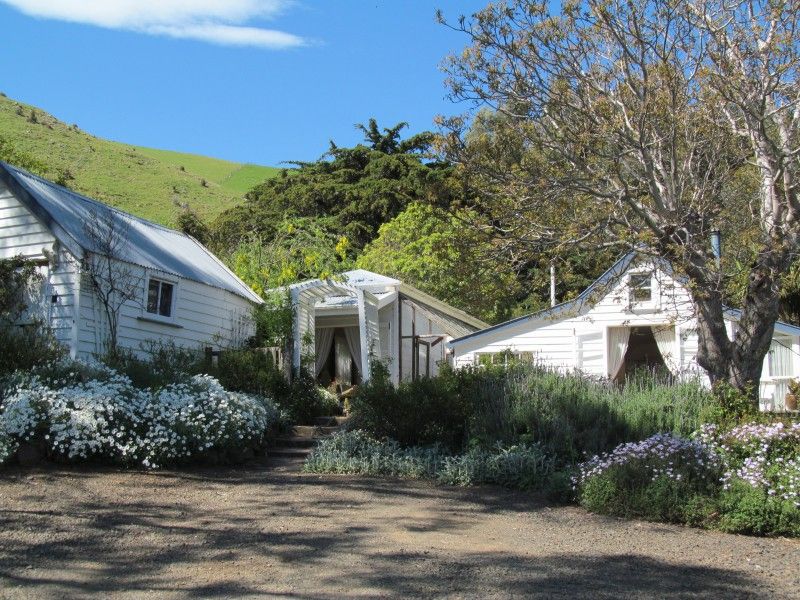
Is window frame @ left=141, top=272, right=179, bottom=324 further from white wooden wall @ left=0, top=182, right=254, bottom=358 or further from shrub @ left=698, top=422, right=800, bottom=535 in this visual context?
shrub @ left=698, top=422, right=800, bottom=535

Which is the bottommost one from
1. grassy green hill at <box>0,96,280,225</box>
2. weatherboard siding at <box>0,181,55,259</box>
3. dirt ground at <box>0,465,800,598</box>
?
dirt ground at <box>0,465,800,598</box>

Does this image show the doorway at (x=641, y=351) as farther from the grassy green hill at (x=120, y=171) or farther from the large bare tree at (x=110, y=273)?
the grassy green hill at (x=120, y=171)

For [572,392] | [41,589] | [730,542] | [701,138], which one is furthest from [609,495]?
[41,589]

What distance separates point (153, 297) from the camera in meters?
16.4

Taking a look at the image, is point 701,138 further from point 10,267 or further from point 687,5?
point 10,267

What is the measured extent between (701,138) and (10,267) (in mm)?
11250

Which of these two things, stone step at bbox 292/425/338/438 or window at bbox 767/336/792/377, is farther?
window at bbox 767/336/792/377

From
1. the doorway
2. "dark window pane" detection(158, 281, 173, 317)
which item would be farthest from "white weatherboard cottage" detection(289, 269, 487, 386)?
the doorway

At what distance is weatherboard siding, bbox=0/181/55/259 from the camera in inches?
587

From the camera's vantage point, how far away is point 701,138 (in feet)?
37.8

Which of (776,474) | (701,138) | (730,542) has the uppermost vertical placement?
(701,138)

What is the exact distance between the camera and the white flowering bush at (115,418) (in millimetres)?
10773

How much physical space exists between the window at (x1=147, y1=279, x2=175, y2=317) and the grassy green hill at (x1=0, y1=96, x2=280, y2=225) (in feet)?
99.9

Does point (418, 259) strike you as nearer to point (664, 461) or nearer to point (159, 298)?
point (159, 298)
